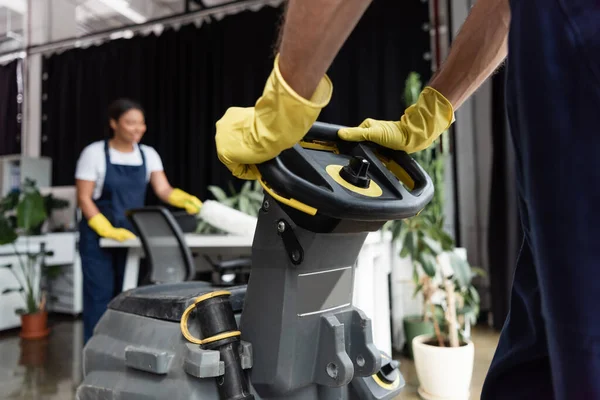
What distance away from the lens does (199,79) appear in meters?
3.79

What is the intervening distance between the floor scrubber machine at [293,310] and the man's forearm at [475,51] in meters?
0.16

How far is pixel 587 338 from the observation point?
0.36 m

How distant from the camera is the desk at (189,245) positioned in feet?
6.19

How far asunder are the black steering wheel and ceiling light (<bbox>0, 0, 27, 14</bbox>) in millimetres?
5212

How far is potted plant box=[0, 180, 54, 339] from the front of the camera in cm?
297

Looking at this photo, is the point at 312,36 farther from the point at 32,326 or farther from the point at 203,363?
the point at 32,326

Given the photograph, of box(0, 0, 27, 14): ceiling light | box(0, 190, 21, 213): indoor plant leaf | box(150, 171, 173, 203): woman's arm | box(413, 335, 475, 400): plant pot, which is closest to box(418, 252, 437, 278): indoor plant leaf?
box(413, 335, 475, 400): plant pot

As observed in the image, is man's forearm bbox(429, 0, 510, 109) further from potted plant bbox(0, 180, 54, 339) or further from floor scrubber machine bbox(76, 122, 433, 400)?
potted plant bbox(0, 180, 54, 339)

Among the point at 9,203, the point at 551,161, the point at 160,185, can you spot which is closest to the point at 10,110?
the point at 9,203

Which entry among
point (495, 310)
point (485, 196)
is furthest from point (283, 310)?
point (485, 196)

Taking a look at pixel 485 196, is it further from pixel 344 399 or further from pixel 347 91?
pixel 344 399

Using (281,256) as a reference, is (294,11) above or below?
above

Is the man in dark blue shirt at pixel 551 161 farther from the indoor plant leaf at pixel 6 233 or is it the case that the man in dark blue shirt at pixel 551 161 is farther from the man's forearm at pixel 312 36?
the indoor plant leaf at pixel 6 233

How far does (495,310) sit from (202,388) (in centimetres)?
255
